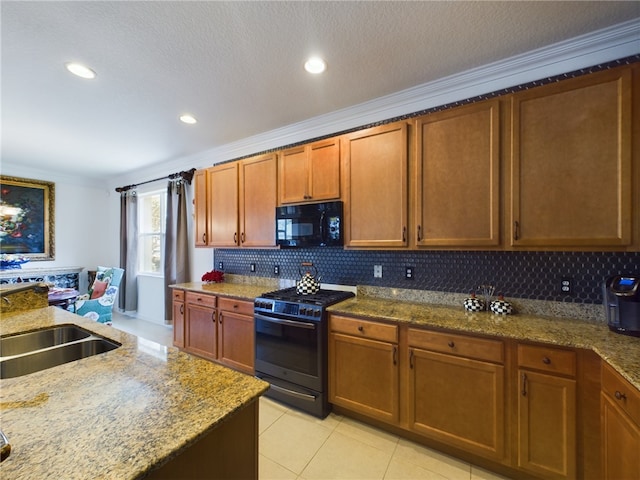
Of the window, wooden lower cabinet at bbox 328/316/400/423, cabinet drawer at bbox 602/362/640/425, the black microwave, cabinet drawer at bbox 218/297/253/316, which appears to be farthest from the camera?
the window

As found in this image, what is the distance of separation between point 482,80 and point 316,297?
2.25 m

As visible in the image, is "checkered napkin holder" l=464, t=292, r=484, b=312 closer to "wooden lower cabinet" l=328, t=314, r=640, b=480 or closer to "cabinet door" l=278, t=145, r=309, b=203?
"wooden lower cabinet" l=328, t=314, r=640, b=480

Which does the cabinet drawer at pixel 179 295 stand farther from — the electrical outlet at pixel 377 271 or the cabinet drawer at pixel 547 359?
the cabinet drawer at pixel 547 359

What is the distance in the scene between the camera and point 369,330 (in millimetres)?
2049

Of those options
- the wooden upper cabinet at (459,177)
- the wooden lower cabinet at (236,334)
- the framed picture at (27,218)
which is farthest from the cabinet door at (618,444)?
the framed picture at (27,218)

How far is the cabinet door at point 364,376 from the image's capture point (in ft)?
6.47

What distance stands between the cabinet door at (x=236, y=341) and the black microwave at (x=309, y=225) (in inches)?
35.9

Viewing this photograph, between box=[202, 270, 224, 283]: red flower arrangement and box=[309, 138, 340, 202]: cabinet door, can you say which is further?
box=[202, 270, 224, 283]: red flower arrangement

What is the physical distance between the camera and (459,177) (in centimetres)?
197

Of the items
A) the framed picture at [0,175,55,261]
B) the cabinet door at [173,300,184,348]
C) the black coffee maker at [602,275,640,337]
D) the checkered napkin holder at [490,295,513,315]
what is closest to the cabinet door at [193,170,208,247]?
the cabinet door at [173,300,184,348]

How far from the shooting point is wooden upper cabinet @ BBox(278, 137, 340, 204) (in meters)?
2.51

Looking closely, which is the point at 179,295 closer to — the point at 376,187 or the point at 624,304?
the point at 376,187

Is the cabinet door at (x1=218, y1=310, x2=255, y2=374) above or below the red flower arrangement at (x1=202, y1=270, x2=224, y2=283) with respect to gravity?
below

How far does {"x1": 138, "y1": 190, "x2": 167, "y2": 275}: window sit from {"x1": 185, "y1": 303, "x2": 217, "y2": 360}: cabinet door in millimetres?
2042
